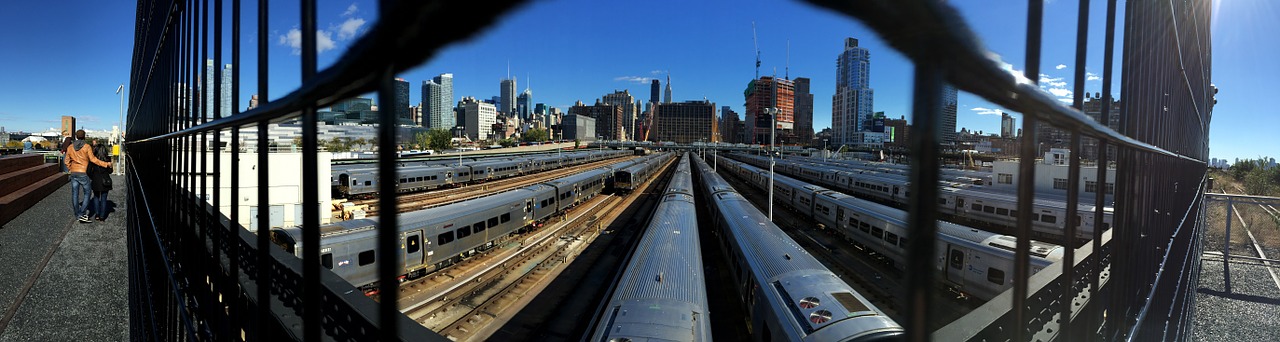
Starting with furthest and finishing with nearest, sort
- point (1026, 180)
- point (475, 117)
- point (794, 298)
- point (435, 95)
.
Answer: point (475, 117) → point (435, 95) → point (794, 298) → point (1026, 180)

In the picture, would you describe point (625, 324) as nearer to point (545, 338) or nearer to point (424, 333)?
point (545, 338)

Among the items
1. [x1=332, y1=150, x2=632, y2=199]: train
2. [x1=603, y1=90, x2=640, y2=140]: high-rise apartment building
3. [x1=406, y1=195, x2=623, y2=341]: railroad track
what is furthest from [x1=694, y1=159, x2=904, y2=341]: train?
[x1=603, y1=90, x2=640, y2=140]: high-rise apartment building

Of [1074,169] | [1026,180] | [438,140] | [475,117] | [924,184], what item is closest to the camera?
[924,184]

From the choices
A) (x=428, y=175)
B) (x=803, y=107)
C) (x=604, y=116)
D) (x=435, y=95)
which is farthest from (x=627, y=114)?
(x=435, y=95)

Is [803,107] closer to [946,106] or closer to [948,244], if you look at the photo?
[948,244]

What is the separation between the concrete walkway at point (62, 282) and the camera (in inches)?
165

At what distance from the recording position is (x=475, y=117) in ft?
243

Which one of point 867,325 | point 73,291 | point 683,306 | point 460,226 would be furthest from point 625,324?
point 460,226

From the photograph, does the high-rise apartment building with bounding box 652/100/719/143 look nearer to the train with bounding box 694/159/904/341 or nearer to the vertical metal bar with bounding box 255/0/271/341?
the train with bounding box 694/159/904/341

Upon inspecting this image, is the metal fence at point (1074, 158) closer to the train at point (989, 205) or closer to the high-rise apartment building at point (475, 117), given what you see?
the train at point (989, 205)

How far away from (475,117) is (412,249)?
6667 centimetres

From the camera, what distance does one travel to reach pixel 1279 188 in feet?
91.1

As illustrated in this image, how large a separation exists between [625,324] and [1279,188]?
140 feet

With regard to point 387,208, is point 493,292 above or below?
below
